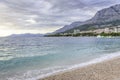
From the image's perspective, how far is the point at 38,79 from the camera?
A: 15648mm

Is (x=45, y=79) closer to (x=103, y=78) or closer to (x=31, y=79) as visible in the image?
(x=31, y=79)

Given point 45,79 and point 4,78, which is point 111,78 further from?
point 4,78

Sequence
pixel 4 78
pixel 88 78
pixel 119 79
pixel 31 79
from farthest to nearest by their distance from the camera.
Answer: pixel 4 78
pixel 31 79
pixel 88 78
pixel 119 79

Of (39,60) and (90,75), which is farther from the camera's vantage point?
(39,60)

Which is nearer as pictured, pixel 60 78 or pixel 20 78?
pixel 60 78

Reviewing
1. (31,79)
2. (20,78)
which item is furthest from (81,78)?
(20,78)

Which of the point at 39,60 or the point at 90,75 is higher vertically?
the point at 90,75

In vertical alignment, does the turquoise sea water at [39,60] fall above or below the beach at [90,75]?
below

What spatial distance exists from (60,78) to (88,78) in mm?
1940

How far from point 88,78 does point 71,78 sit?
123 cm

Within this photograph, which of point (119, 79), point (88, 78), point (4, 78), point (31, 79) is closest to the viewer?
point (119, 79)

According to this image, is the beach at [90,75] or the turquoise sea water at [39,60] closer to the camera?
the beach at [90,75]

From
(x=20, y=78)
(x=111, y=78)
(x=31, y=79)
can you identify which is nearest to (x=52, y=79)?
(x=31, y=79)

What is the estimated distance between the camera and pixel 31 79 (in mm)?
15859
